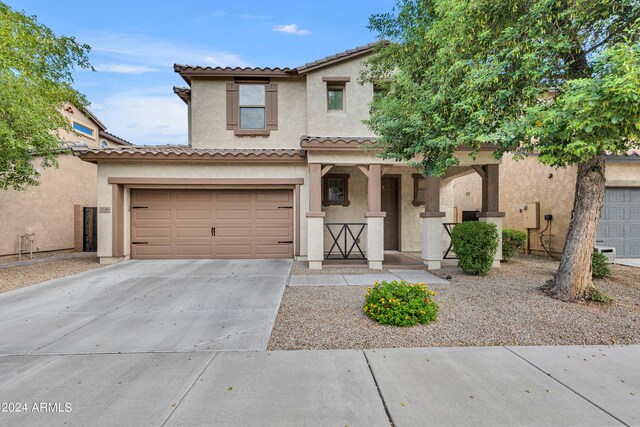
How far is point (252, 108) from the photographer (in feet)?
34.3

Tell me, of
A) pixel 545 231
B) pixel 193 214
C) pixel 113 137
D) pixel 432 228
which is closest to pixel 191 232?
pixel 193 214

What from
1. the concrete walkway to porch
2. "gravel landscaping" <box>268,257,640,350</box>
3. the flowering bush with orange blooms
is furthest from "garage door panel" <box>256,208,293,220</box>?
the flowering bush with orange blooms

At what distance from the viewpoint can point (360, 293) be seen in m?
5.56

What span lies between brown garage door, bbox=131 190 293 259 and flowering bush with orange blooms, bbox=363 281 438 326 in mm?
5600

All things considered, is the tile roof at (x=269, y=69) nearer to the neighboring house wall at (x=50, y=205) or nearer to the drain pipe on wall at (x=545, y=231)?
the neighboring house wall at (x=50, y=205)

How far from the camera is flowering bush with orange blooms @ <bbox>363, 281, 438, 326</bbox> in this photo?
4020 millimetres

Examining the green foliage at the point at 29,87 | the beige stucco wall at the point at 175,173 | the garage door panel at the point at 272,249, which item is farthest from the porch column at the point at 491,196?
the green foliage at the point at 29,87

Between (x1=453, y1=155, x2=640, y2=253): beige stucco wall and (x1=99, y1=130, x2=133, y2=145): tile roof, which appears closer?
(x1=453, y1=155, x2=640, y2=253): beige stucco wall

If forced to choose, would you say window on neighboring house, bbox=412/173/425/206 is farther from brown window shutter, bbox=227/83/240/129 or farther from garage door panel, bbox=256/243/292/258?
brown window shutter, bbox=227/83/240/129

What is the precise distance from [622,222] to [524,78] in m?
8.13

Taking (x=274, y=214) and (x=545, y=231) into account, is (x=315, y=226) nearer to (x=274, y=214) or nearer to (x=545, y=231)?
(x=274, y=214)

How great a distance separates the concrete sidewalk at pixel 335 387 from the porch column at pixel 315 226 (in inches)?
185

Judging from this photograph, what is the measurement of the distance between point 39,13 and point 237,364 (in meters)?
9.38

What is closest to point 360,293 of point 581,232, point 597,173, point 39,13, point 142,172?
point 581,232
